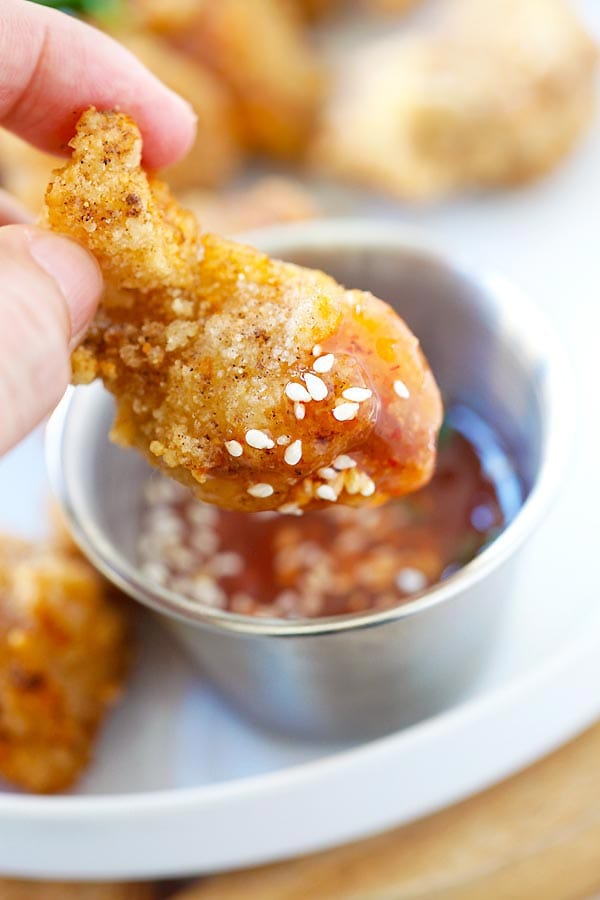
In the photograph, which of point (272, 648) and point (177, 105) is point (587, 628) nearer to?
point (272, 648)

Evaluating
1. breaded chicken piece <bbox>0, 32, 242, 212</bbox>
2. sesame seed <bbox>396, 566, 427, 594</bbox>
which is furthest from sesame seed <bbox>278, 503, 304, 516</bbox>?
breaded chicken piece <bbox>0, 32, 242, 212</bbox>

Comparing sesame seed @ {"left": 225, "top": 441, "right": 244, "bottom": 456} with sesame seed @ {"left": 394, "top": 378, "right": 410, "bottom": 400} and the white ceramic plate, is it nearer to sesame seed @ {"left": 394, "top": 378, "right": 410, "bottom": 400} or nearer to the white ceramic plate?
sesame seed @ {"left": 394, "top": 378, "right": 410, "bottom": 400}

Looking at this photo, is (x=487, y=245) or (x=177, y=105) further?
(x=487, y=245)

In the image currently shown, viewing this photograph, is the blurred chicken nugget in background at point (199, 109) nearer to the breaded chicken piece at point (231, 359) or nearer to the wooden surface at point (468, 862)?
the breaded chicken piece at point (231, 359)

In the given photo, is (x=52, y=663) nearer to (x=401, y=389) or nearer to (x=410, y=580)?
(x=410, y=580)

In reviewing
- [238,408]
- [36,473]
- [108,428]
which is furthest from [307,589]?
[36,473]

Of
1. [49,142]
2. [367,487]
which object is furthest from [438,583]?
[49,142]
